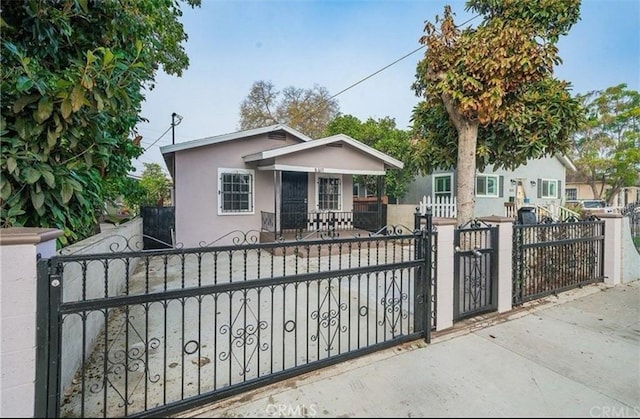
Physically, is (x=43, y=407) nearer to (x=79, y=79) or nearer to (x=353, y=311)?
(x=79, y=79)

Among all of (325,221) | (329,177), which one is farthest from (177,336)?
(329,177)

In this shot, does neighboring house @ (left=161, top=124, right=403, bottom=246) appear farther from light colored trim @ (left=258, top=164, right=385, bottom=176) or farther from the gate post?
the gate post

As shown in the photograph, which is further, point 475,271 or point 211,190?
point 211,190

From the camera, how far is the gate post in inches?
67.4

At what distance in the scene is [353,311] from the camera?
14.3 feet

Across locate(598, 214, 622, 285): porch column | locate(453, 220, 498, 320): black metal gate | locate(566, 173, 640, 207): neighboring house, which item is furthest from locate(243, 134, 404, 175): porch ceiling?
locate(566, 173, 640, 207): neighboring house

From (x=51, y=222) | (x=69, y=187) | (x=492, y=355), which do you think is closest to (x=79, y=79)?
(x=69, y=187)

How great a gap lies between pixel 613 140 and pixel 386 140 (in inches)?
969

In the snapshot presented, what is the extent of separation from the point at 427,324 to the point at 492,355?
2.13 feet

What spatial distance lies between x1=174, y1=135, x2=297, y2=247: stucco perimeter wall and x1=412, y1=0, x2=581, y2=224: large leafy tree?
5953 mm

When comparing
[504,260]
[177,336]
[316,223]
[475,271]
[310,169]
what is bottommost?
[177,336]

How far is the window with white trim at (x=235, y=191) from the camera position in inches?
382

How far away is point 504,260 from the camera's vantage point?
4082mm

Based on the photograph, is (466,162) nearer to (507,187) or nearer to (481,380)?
(481,380)
